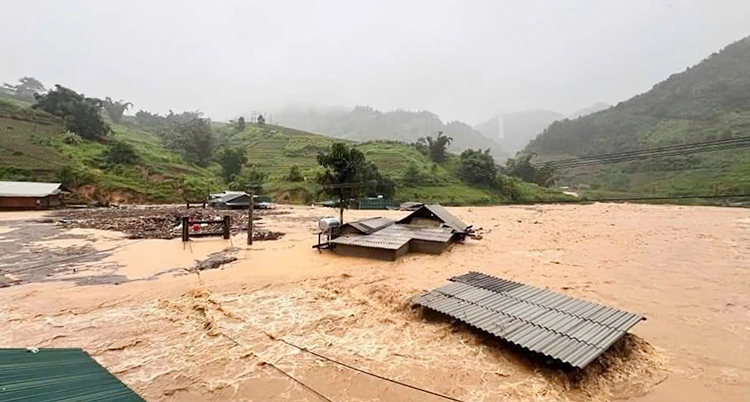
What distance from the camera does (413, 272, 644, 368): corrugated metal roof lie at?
6301 mm

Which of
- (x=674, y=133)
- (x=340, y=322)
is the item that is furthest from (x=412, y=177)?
(x=674, y=133)

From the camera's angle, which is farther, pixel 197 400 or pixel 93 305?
pixel 93 305

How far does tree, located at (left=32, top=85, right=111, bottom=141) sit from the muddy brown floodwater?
46.0 metres

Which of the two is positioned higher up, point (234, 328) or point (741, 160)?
point (741, 160)

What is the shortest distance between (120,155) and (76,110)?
1727 cm

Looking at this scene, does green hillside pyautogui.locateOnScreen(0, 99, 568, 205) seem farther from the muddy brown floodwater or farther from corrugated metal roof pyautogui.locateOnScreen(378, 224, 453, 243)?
corrugated metal roof pyautogui.locateOnScreen(378, 224, 453, 243)

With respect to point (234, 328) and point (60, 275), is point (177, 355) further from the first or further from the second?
point (60, 275)

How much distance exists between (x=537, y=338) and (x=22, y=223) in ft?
102

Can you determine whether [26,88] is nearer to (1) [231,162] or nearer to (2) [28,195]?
(1) [231,162]

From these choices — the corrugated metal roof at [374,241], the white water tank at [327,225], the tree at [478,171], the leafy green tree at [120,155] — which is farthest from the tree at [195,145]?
the corrugated metal roof at [374,241]

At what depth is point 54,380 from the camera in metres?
3.46

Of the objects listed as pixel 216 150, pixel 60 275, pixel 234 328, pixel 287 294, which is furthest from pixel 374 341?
pixel 216 150

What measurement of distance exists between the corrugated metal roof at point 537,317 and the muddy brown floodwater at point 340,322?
1.25 feet

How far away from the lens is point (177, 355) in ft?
22.0
